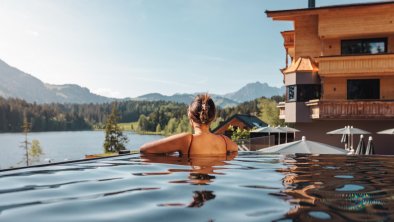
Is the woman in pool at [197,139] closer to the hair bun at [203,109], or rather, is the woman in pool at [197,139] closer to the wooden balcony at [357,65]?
the hair bun at [203,109]

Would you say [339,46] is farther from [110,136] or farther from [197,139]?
[110,136]

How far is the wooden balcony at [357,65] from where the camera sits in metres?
26.8

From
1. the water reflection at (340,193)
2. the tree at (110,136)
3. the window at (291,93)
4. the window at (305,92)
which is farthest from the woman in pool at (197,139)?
the tree at (110,136)

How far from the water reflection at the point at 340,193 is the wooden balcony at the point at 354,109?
70.4 feet

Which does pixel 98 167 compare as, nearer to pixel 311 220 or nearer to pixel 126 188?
pixel 126 188

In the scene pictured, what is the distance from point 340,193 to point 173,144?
359 centimetres

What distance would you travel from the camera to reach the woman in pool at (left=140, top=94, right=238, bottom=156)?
275 inches

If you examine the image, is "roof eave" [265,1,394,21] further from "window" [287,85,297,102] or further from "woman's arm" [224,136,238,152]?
"woman's arm" [224,136,238,152]

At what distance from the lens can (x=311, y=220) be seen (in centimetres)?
289

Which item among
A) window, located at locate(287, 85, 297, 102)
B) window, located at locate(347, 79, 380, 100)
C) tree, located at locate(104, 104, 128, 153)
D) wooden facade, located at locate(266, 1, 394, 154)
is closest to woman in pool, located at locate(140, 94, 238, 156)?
wooden facade, located at locate(266, 1, 394, 154)

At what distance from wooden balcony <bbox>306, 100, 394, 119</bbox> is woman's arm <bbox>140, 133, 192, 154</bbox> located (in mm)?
21887

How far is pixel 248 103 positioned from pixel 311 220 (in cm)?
15131

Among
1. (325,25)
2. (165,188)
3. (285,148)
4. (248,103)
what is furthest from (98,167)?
(248,103)

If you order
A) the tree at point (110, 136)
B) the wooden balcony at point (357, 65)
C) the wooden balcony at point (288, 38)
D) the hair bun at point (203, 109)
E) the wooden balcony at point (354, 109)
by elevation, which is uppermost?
the wooden balcony at point (288, 38)
